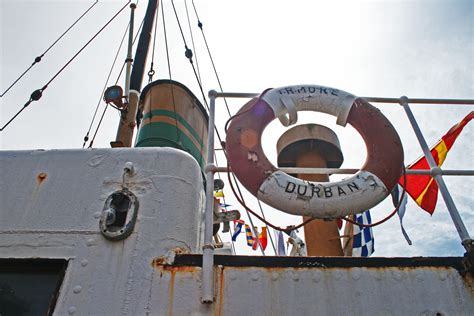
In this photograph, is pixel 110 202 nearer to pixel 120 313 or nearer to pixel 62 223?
pixel 62 223

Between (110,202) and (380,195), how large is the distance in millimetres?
1436

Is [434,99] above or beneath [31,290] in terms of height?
above

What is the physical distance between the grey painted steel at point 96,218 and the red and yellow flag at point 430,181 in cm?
273

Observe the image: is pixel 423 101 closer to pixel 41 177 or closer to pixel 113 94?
pixel 41 177

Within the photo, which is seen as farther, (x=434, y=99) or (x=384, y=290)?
(x=434, y=99)

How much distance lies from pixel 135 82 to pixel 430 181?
153 inches

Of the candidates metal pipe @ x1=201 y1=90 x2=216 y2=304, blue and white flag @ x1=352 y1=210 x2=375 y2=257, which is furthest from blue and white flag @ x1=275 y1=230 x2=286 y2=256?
metal pipe @ x1=201 y1=90 x2=216 y2=304

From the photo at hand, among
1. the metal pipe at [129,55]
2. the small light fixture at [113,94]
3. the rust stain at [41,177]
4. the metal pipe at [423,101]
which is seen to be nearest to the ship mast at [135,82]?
the metal pipe at [129,55]

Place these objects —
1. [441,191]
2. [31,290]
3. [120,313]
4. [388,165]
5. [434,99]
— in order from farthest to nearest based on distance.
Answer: [434,99], [388,165], [441,191], [31,290], [120,313]

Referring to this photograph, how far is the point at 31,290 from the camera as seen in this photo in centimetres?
160

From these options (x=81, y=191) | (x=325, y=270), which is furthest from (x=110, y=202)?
(x=325, y=270)

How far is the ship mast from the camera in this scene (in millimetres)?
4180

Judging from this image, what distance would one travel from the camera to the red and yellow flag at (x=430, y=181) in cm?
366

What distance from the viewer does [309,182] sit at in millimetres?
1885
